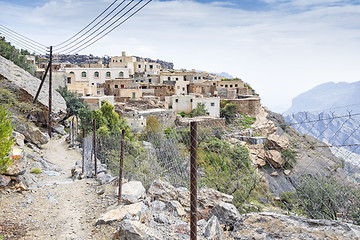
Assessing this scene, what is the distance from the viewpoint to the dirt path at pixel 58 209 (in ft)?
16.7

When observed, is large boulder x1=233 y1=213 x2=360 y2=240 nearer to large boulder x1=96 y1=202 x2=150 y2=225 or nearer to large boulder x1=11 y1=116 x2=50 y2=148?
large boulder x1=96 y1=202 x2=150 y2=225

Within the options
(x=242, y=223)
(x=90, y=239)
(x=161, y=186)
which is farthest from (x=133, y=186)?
(x=242, y=223)

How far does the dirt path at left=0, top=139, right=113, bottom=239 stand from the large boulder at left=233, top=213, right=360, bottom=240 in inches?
91.8

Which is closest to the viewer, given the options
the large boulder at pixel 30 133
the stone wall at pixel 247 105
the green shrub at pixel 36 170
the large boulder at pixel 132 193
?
the large boulder at pixel 132 193

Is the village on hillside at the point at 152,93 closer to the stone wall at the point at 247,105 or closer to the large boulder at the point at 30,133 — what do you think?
the stone wall at the point at 247,105

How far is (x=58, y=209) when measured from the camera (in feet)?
20.4

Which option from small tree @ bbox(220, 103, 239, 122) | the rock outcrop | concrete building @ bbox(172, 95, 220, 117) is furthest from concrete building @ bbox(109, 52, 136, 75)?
the rock outcrop

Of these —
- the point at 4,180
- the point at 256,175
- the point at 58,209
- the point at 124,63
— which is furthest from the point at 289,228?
the point at 124,63

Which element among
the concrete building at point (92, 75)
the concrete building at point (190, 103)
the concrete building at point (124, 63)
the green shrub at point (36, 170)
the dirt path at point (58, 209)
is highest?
the concrete building at point (124, 63)

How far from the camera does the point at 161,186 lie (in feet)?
20.1

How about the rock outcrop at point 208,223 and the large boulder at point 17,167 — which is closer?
the rock outcrop at point 208,223

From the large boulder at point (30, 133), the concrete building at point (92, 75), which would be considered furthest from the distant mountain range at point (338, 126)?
the concrete building at point (92, 75)

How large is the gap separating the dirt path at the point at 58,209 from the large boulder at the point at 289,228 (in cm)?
233

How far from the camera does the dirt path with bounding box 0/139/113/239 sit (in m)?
5.08
